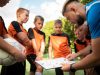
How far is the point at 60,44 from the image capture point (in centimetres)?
620

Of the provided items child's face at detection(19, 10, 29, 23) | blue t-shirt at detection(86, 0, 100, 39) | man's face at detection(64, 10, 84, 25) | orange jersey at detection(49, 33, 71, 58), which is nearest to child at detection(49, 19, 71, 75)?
orange jersey at detection(49, 33, 71, 58)

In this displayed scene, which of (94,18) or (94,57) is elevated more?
(94,18)

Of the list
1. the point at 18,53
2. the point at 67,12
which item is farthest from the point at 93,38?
the point at 67,12

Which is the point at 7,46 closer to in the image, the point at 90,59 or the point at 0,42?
the point at 0,42

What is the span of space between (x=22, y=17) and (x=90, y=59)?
349cm

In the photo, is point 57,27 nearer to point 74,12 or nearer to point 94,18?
point 74,12

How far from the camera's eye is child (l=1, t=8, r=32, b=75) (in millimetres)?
4102

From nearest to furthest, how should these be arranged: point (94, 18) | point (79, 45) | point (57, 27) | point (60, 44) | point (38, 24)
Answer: point (94, 18)
point (79, 45)
point (60, 44)
point (57, 27)
point (38, 24)

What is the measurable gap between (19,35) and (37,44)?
1.29 meters

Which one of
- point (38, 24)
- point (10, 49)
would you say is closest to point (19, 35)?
point (38, 24)

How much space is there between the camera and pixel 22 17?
5.76 meters

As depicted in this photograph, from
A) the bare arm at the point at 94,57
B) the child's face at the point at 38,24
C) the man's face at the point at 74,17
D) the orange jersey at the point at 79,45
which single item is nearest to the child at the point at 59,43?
the orange jersey at the point at 79,45

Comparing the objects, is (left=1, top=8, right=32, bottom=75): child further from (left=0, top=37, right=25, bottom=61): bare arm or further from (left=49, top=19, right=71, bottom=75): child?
(left=0, top=37, right=25, bottom=61): bare arm

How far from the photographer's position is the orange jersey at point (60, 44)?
20.0 feet
